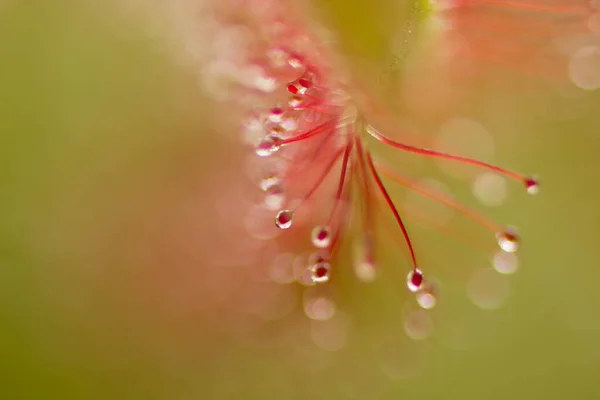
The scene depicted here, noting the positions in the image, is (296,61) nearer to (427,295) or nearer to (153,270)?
(427,295)

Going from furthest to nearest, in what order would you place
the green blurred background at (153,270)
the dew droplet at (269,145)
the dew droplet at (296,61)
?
the green blurred background at (153,270), the dew droplet at (296,61), the dew droplet at (269,145)

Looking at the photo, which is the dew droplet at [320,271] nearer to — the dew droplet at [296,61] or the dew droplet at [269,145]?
the dew droplet at [269,145]


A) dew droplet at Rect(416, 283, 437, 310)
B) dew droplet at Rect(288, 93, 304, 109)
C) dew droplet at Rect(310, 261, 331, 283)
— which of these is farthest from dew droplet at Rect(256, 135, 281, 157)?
dew droplet at Rect(416, 283, 437, 310)

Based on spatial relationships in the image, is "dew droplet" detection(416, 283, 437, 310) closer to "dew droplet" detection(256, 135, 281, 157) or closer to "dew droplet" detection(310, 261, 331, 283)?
"dew droplet" detection(310, 261, 331, 283)

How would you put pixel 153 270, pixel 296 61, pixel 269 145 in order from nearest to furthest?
Result: pixel 269 145
pixel 296 61
pixel 153 270

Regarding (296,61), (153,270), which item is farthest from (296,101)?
(153,270)

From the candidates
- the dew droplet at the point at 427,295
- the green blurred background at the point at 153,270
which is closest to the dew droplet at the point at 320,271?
the dew droplet at the point at 427,295

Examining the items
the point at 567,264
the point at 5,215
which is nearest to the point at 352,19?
the point at 567,264

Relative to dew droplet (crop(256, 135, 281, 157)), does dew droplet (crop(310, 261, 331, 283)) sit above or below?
below

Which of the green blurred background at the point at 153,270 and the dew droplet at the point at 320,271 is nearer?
the dew droplet at the point at 320,271
